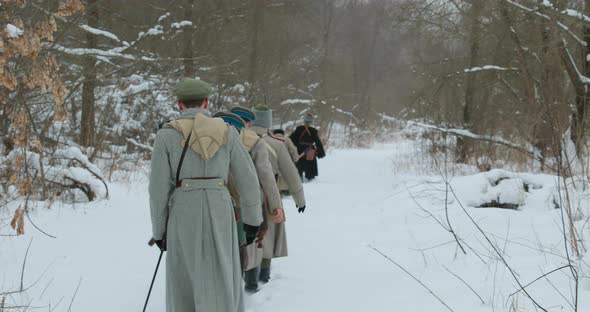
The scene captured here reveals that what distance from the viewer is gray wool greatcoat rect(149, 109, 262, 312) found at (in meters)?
2.99

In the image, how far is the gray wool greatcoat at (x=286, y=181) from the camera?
15.5 feet

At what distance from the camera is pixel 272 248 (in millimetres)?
4738

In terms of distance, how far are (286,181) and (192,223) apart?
209 cm

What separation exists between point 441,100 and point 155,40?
7.63m

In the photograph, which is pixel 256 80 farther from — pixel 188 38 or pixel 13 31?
pixel 13 31

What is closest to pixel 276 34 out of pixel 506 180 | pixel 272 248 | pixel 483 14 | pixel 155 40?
pixel 155 40

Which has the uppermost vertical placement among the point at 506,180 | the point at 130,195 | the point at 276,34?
the point at 276,34

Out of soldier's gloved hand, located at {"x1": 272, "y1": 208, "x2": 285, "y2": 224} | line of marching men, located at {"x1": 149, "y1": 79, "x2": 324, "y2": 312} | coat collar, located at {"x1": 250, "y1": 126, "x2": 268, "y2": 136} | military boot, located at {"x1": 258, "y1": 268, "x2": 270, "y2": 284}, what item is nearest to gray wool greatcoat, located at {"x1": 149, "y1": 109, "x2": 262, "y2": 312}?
line of marching men, located at {"x1": 149, "y1": 79, "x2": 324, "y2": 312}

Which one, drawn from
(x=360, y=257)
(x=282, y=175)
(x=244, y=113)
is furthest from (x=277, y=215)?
(x=360, y=257)

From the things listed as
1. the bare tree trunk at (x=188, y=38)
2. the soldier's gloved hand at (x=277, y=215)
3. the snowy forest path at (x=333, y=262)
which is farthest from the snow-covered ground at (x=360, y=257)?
the bare tree trunk at (x=188, y=38)

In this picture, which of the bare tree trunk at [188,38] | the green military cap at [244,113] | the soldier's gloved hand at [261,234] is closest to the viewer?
the soldier's gloved hand at [261,234]

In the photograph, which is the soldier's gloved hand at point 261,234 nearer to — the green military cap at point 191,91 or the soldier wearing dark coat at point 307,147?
the green military cap at point 191,91

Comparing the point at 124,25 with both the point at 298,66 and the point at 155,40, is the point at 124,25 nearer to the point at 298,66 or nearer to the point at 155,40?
the point at 155,40

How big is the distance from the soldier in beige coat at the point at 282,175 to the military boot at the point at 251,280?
0.82 ft
